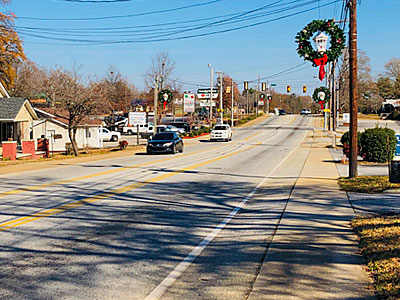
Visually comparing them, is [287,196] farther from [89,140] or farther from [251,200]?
[89,140]

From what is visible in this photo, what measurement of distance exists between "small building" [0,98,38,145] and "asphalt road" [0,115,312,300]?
16.9 meters

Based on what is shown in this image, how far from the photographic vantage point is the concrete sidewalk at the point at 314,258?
248 inches

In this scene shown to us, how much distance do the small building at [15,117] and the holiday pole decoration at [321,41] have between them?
20271 mm

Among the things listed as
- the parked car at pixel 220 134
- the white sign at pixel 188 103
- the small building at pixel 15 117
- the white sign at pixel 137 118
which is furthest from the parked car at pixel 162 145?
the white sign at pixel 188 103

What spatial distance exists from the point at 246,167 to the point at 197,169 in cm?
291

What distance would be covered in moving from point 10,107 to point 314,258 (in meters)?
31.8

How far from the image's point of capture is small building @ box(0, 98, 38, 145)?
34.6 m

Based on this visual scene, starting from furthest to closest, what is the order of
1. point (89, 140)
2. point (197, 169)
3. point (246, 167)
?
point (89, 140) → point (246, 167) → point (197, 169)

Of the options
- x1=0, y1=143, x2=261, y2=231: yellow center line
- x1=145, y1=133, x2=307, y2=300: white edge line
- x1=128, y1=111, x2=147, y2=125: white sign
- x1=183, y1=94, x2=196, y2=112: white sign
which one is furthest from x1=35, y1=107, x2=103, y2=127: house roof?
x1=145, y1=133, x2=307, y2=300: white edge line

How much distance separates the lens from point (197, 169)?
2367cm

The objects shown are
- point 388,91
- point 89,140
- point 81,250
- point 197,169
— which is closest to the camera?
point 81,250

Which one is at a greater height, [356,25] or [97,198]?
[356,25]

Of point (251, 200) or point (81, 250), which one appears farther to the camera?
point (251, 200)

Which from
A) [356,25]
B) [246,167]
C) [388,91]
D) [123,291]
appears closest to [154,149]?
[246,167]
